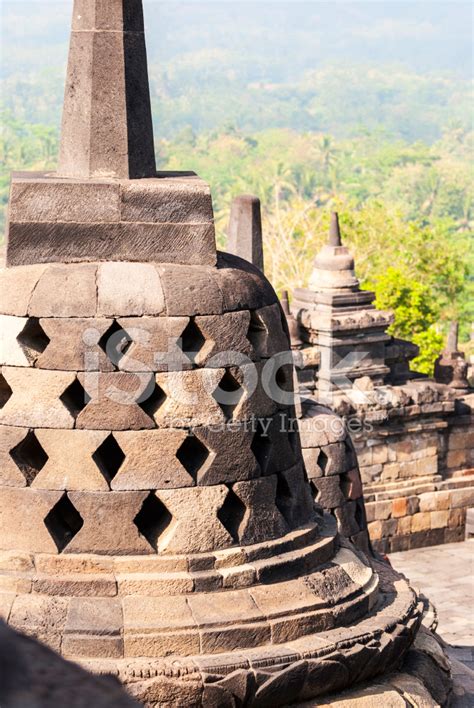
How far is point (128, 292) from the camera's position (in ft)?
19.7

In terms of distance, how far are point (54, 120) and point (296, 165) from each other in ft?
135

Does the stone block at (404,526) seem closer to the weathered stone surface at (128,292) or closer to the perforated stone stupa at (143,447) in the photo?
the perforated stone stupa at (143,447)

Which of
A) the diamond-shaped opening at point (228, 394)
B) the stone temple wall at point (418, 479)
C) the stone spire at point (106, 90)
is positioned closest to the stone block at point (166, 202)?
the stone spire at point (106, 90)

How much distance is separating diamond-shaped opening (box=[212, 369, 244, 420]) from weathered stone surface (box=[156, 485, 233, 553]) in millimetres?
383

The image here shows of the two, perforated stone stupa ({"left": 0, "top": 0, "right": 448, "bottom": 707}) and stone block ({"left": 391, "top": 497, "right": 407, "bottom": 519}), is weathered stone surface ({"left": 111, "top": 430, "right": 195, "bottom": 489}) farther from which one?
stone block ({"left": 391, "top": 497, "right": 407, "bottom": 519})

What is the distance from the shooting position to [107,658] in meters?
5.60

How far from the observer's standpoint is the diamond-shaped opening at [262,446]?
250 inches

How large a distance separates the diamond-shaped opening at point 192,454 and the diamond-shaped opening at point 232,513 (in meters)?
0.20

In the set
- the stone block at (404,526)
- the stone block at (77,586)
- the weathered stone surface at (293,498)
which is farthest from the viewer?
the stone block at (404,526)

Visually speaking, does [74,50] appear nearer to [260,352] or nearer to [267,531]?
[260,352]

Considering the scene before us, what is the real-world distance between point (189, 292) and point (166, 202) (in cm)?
50

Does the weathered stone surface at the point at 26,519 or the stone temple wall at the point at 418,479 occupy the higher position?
the weathered stone surface at the point at 26,519

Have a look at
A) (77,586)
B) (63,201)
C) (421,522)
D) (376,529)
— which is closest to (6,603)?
(77,586)

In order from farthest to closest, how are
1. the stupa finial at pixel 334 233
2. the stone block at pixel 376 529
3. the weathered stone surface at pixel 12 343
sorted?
1. the stupa finial at pixel 334 233
2. the stone block at pixel 376 529
3. the weathered stone surface at pixel 12 343
